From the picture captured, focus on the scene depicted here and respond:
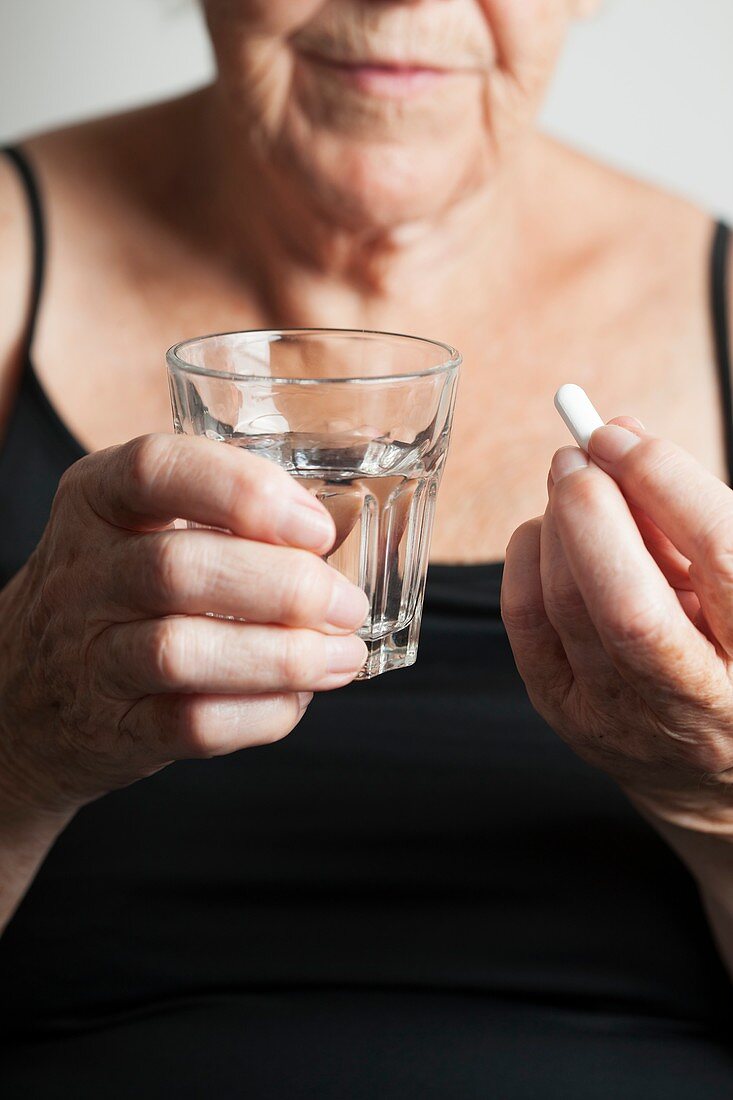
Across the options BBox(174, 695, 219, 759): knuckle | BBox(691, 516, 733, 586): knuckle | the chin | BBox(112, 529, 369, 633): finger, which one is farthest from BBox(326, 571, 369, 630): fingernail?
the chin

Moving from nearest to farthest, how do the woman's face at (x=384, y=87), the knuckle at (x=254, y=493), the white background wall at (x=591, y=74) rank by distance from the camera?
the knuckle at (x=254, y=493) → the woman's face at (x=384, y=87) → the white background wall at (x=591, y=74)

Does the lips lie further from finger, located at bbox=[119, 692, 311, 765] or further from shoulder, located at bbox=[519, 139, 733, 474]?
finger, located at bbox=[119, 692, 311, 765]

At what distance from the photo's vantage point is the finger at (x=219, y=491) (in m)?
0.65

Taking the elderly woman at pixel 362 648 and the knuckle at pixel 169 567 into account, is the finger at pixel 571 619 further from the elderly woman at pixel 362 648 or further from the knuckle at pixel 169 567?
the knuckle at pixel 169 567

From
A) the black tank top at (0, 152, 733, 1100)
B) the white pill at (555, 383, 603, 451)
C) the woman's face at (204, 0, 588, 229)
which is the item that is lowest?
the black tank top at (0, 152, 733, 1100)

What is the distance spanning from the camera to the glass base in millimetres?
788

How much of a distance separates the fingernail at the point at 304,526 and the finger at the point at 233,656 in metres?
0.05

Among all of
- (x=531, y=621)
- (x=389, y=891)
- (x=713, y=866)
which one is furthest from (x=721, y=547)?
(x=389, y=891)

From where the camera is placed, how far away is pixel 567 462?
29.4 inches

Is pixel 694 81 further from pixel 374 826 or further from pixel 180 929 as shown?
pixel 180 929

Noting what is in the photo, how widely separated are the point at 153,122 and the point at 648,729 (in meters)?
1.10

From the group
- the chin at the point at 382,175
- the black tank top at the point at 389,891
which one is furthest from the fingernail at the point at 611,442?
the chin at the point at 382,175

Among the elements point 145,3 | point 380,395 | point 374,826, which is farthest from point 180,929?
point 145,3

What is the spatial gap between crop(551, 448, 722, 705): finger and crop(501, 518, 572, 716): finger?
0.08m
